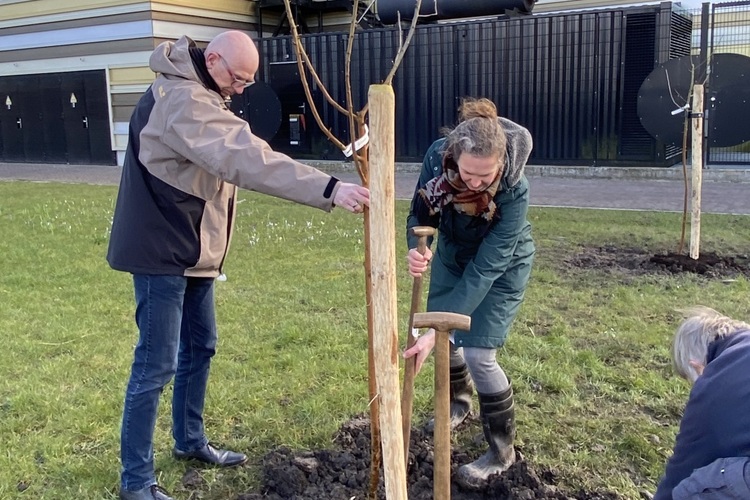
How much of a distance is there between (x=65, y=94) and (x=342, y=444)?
53.3 feet

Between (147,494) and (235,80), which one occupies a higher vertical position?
(235,80)

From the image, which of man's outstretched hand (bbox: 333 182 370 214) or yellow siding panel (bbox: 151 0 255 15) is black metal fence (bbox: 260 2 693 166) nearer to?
yellow siding panel (bbox: 151 0 255 15)

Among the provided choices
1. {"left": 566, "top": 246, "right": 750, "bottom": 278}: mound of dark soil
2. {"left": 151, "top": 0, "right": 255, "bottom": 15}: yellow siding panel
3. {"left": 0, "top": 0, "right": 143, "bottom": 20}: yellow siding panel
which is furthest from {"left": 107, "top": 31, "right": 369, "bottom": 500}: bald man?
{"left": 0, "top": 0, "right": 143, "bottom": 20}: yellow siding panel

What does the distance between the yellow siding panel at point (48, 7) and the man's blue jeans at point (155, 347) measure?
45.0 ft

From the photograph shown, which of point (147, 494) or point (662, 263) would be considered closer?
point (147, 494)

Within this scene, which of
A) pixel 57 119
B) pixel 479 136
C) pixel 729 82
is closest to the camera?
pixel 479 136

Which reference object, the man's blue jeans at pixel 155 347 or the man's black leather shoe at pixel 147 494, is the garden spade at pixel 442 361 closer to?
the man's blue jeans at pixel 155 347

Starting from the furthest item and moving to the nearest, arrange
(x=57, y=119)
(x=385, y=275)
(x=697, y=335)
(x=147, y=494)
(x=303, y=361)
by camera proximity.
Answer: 1. (x=57, y=119)
2. (x=303, y=361)
3. (x=147, y=494)
4. (x=697, y=335)
5. (x=385, y=275)

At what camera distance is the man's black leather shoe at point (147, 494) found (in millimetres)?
3020

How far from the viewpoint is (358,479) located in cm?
318

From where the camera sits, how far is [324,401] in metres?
3.97

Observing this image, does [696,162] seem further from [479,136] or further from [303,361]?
[479,136]

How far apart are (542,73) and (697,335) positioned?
37.8 feet

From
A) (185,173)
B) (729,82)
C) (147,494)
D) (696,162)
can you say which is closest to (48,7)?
(729,82)
